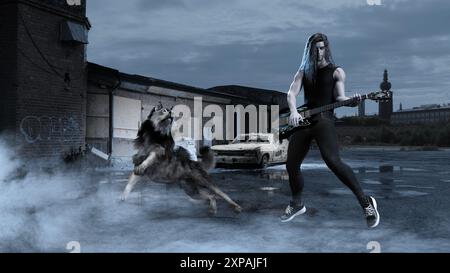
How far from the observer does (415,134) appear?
49344 mm

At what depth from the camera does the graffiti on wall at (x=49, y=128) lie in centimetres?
1168

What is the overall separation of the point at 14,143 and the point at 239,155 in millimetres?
7274

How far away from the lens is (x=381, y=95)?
4176 millimetres

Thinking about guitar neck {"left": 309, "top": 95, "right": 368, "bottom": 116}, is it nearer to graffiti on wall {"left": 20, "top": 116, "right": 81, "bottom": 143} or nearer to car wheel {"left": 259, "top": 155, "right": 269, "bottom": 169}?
graffiti on wall {"left": 20, "top": 116, "right": 81, "bottom": 143}

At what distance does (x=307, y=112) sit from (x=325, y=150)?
44 centimetres

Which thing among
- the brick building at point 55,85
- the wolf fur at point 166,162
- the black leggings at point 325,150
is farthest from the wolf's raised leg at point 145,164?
the brick building at point 55,85

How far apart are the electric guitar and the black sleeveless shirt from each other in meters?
0.06

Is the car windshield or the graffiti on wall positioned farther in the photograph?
the car windshield

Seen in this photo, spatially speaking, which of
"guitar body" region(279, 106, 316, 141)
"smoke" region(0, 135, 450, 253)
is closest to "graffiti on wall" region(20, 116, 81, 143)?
"smoke" region(0, 135, 450, 253)

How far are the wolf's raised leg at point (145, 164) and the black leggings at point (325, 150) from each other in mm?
1982

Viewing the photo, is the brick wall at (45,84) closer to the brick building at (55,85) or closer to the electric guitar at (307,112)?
the brick building at (55,85)

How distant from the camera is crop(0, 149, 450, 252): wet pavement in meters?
4.45

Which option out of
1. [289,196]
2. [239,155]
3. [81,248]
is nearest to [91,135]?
[239,155]

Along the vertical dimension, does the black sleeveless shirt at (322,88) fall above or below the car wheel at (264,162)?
above
